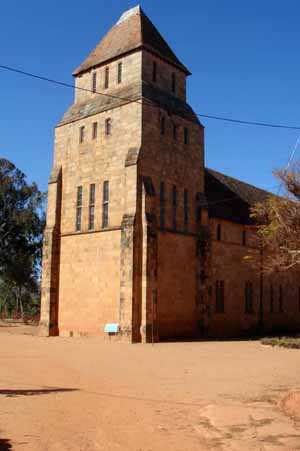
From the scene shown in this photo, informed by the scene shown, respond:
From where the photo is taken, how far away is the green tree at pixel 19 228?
149 ft

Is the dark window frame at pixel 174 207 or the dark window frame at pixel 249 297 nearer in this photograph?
the dark window frame at pixel 174 207

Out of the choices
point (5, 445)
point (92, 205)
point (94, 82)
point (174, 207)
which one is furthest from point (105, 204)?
point (5, 445)

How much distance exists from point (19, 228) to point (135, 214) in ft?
77.3

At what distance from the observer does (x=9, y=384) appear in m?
11.9

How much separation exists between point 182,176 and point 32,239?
73.2ft

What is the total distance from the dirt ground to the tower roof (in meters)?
18.6

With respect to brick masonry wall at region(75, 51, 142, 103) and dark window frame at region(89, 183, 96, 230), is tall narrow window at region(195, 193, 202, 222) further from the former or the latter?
brick masonry wall at region(75, 51, 142, 103)

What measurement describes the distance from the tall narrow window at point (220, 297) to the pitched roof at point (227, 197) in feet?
14.2

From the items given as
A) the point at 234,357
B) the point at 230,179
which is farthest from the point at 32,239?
the point at 234,357

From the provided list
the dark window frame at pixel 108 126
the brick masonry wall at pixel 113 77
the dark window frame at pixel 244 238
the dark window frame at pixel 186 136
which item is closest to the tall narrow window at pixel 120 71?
the brick masonry wall at pixel 113 77

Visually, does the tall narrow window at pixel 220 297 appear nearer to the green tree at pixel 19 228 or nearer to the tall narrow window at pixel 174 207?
the tall narrow window at pixel 174 207

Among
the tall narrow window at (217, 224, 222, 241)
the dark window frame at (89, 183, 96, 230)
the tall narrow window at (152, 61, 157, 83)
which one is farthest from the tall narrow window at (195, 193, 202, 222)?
the tall narrow window at (152, 61, 157, 83)

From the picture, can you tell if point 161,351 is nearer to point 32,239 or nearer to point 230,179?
point 230,179

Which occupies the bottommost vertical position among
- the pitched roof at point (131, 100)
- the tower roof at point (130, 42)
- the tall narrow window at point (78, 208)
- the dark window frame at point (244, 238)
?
the dark window frame at point (244, 238)
